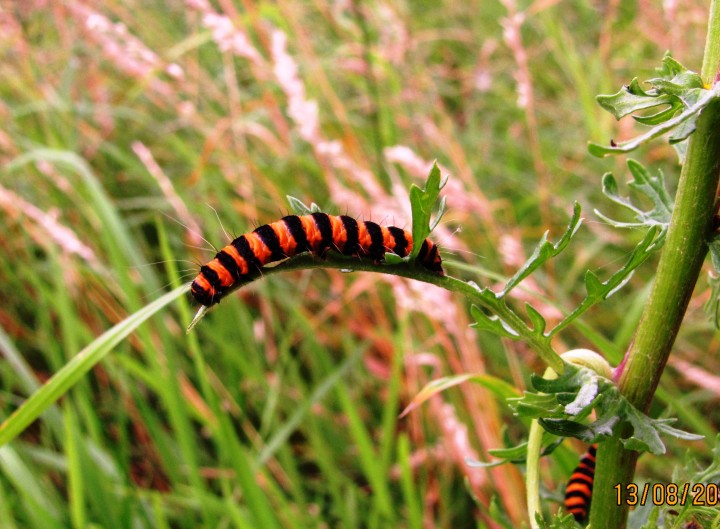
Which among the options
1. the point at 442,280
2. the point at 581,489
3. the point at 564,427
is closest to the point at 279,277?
the point at 581,489

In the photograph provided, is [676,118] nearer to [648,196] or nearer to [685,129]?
[685,129]

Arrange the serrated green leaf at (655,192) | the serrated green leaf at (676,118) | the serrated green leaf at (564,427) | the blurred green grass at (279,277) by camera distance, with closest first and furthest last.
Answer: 1. the serrated green leaf at (676,118)
2. the serrated green leaf at (564,427)
3. the serrated green leaf at (655,192)
4. the blurred green grass at (279,277)

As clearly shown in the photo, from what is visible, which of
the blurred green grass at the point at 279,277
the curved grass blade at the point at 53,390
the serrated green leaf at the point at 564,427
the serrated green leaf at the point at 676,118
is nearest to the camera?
the serrated green leaf at the point at 676,118

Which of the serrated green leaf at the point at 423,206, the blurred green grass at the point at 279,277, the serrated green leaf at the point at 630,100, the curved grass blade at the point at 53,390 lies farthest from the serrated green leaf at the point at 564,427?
the blurred green grass at the point at 279,277

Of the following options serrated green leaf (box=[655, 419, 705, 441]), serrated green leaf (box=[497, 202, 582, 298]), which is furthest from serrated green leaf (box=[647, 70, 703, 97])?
serrated green leaf (box=[655, 419, 705, 441])

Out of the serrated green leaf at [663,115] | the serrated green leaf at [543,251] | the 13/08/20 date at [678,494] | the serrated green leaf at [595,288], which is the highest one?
the serrated green leaf at [663,115]

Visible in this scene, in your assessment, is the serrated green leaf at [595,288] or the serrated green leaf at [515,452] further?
the serrated green leaf at [515,452]

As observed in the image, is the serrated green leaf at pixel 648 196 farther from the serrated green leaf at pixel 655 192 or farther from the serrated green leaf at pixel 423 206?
the serrated green leaf at pixel 423 206

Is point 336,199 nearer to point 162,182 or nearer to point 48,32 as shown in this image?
point 162,182

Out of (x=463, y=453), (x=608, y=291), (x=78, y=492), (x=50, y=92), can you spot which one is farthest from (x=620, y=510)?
(x=50, y=92)
